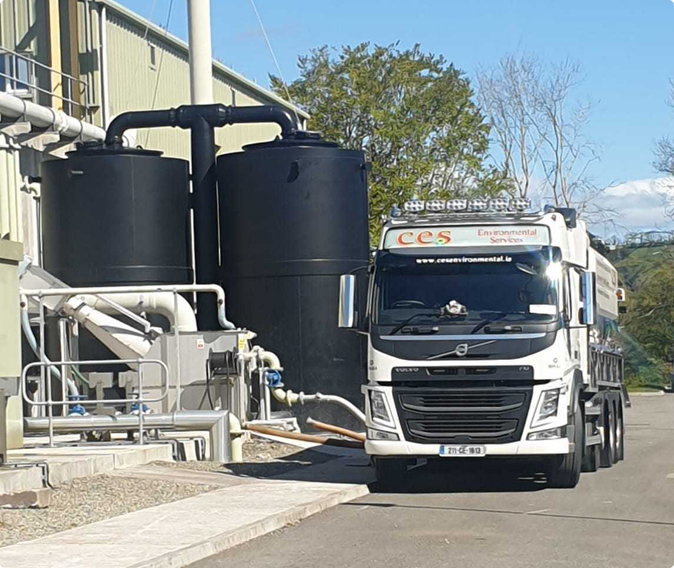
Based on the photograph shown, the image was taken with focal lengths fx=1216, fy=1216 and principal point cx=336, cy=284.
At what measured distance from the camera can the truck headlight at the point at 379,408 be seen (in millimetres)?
14977

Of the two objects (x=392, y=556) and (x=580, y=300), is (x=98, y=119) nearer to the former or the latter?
(x=580, y=300)

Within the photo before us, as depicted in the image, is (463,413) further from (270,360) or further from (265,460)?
(270,360)

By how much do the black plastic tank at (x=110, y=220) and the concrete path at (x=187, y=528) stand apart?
8880mm

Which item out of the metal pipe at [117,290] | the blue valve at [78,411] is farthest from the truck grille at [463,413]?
the metal pipe at [117,290]

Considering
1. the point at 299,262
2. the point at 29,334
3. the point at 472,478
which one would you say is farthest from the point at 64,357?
the point at 472,478

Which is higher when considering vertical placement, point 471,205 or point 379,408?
point 471,205

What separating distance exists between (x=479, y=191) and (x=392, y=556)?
136 ft

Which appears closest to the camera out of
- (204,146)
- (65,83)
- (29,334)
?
(29,334)

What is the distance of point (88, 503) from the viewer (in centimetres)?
1318

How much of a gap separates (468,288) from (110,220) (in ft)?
34.2

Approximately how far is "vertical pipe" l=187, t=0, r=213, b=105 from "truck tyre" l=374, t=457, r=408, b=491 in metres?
14.5

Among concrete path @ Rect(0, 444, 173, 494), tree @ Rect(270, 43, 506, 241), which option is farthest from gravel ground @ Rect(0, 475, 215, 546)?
tree @ Rect(270, 43, 506, 241)

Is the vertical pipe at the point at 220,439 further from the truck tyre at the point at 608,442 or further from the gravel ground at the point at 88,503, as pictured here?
the truck tyre at the point at 608,442

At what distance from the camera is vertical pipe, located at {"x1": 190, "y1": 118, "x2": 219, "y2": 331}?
79.6ft
